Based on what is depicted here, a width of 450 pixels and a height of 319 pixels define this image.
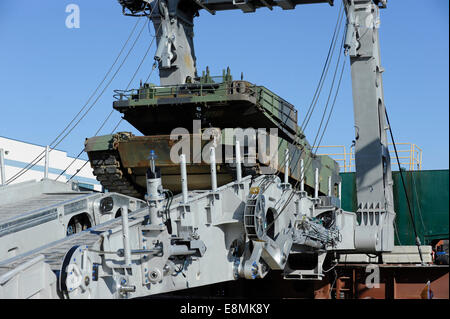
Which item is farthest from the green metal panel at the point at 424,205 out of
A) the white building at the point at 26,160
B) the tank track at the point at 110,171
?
the white building at the point at 26,160

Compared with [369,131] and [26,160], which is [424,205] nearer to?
[369,131]

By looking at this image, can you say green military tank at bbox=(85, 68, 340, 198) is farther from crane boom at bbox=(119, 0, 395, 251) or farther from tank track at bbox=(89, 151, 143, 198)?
crane boom at bbox=(119, 0, 395, 251)

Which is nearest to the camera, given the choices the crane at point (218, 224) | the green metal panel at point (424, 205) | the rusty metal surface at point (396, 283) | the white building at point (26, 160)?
the crane at point (218, 224)

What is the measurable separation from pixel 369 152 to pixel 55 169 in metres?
15.7

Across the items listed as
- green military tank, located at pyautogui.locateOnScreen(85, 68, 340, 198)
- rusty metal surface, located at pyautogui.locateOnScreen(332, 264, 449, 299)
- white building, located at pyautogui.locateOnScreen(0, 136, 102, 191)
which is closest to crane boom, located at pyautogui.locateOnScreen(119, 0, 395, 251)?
green military tank, located at pyautogui.locateOnScreen(85, 68, 340, 198)

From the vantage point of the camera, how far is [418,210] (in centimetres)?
2125

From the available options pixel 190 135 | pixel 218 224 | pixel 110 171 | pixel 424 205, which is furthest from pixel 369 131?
pixel 424 205

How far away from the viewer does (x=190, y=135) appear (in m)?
13.8

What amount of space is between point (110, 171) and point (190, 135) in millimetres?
1952

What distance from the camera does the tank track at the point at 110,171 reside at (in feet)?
47.5

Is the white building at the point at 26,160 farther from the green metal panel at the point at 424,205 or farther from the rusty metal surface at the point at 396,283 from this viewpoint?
the green metal panel at the point at 424,205
